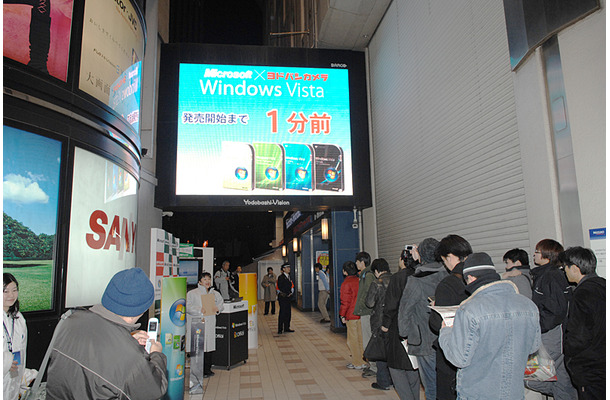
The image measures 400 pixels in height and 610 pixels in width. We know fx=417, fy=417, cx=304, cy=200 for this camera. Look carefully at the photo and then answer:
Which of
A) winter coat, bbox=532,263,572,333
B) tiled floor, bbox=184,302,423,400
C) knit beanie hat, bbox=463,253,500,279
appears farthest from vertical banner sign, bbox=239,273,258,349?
knit beanie hat, bbox=463,253,500,279

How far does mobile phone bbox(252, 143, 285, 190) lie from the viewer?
760cm

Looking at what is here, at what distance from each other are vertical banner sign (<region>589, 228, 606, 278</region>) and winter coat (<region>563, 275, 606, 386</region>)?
0.68m

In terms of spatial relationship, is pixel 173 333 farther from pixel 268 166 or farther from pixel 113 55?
pixel 268 166

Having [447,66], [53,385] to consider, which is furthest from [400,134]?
[53,385]

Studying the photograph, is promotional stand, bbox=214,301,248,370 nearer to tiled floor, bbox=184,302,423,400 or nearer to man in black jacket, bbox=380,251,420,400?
tiled floor, bbox=184,302,423,400

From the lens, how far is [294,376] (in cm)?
573

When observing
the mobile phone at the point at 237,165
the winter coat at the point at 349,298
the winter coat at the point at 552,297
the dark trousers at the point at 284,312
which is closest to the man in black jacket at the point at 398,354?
the winter coat at the point at 552,297

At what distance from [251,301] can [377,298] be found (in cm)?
397

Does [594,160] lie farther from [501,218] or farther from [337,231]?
[337,231]

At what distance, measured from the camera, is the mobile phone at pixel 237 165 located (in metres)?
7.53

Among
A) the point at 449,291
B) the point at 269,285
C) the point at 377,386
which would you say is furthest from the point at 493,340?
the point at 269,285

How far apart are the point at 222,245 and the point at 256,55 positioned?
47.9 feet

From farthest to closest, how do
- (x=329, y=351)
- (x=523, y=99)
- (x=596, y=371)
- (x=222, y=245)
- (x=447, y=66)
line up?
(x=222, y=245) → (x=329, y=351) → (x=447, y=66) → (x=523, y=99) → (x=596, y=371)

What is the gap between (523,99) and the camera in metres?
4.07
